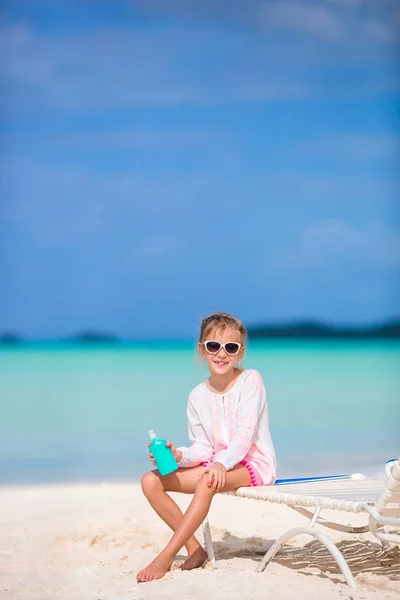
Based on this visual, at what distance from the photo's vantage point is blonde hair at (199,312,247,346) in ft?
9.34

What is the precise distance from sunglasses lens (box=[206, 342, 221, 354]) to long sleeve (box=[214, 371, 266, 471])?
0.13 m

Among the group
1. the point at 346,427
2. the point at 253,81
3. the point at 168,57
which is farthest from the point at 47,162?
the point at 346,427

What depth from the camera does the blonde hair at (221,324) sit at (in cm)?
285

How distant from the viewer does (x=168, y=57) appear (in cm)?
1559

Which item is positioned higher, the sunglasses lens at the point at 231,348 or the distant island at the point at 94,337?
the distant island at the point at 94,337

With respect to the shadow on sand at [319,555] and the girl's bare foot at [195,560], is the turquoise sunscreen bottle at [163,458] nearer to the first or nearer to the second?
the girl's bare foot at [195,560]

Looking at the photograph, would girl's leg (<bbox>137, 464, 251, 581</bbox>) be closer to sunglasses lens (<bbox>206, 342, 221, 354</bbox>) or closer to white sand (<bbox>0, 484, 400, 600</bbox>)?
white sand (<bbox>0, 484, 400, 600</bbox>)

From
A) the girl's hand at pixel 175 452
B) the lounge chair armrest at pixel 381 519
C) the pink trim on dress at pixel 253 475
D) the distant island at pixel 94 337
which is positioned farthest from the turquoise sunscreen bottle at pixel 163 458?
the distant island at pixel 94 337

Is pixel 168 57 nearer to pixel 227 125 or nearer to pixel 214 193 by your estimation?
pixel 227 125

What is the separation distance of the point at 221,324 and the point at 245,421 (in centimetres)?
30

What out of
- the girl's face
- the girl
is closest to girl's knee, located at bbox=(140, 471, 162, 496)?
the girl

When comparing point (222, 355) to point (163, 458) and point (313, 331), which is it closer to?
point (163, 458)

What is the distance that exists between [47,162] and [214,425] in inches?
531

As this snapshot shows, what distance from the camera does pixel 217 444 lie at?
9.22ft
